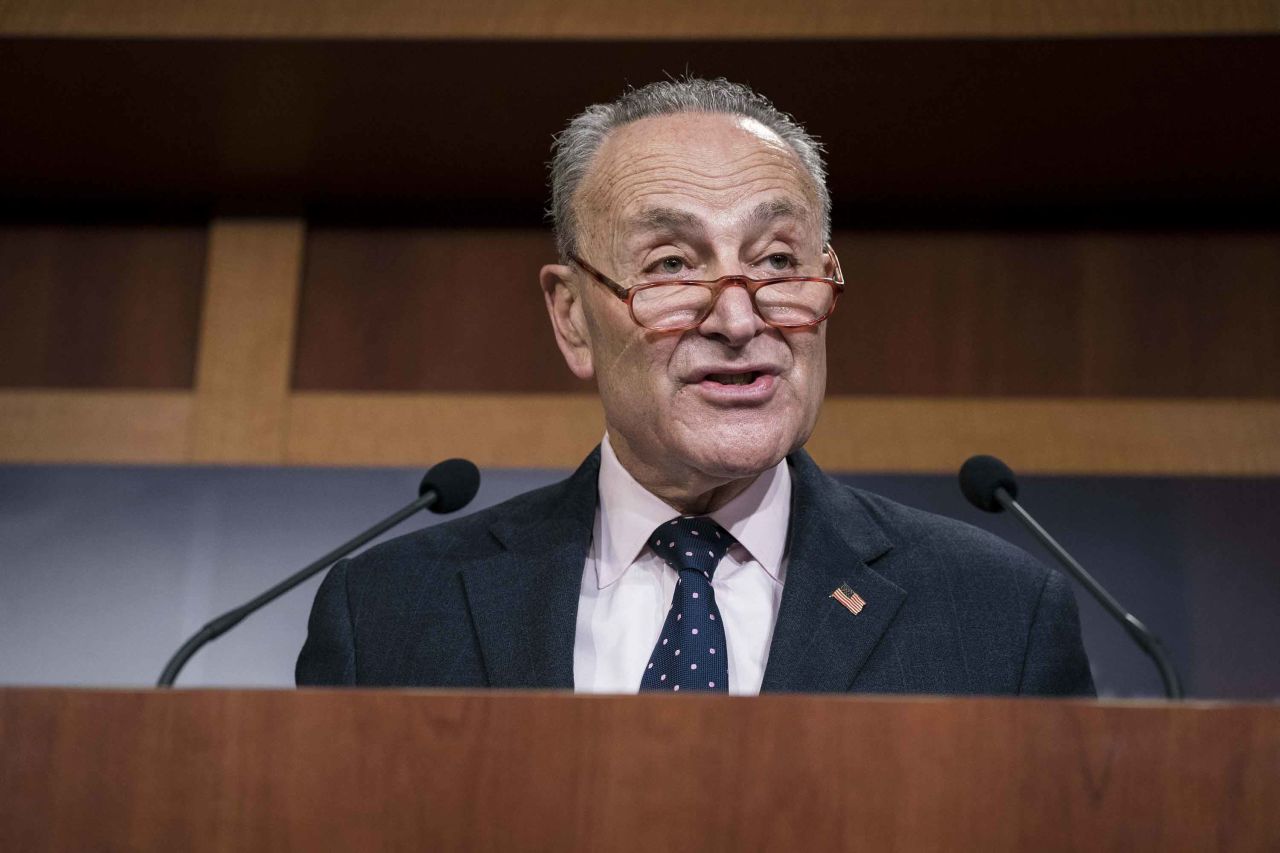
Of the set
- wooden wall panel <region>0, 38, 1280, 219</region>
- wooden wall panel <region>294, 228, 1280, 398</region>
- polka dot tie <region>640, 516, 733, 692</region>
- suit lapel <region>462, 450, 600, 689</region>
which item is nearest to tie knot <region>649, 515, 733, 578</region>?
polka dot tie <region>640, 516, 733, 692</region>

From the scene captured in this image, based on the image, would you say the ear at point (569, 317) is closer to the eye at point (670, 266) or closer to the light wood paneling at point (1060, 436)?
the eye at point (670, 266)

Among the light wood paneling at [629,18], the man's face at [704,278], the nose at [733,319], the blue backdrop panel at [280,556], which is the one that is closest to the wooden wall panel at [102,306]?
the blue backdrop panel at [280,556]

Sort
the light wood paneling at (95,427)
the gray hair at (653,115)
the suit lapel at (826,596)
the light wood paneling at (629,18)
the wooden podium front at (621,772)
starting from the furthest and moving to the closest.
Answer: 1. the light wood paneling at (95,427)
2. the light wood paneling at (629,18)
3. the gray hair at (653,115)
4. the suit lapel at (826,596)
5. the wooden podium front at (621,772)

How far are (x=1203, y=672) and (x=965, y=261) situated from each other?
35.5 inches

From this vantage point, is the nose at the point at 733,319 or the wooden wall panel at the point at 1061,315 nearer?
the nose at the point at 733,319

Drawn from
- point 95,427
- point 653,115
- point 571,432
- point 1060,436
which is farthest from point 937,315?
point 95,427

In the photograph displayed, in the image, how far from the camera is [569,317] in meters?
1.82

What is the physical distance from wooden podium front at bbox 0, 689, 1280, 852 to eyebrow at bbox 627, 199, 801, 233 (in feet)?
2.82

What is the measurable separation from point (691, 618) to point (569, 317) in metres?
0.51

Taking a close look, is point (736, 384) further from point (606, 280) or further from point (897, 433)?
point (897, 433)

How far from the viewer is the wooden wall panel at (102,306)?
276 centimetres

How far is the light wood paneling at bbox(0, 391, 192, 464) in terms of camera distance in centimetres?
266

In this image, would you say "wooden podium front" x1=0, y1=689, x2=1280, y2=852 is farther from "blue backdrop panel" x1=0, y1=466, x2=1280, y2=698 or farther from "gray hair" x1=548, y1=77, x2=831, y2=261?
"blue backdrop panel" x1=0, y1=466, x2=1280, y2=698

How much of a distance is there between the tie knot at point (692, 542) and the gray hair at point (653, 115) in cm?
40
